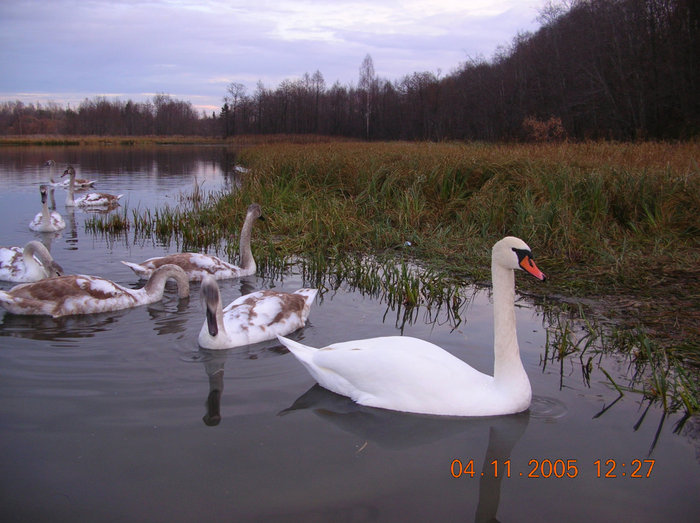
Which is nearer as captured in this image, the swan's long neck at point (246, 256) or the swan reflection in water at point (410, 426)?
the swan reflection in water at point (410, 426)

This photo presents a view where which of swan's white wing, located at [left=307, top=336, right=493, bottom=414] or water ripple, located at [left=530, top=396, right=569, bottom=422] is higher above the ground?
swan's white wing, located at [left=307, top=336, right=493, bottom=414]

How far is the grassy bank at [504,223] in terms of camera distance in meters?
7.20

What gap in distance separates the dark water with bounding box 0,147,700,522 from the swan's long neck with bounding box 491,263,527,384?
34 centimetres

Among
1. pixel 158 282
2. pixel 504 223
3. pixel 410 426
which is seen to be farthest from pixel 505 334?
pixel 504 223

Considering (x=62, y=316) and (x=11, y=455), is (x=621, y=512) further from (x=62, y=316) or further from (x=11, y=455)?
(x=62, y=316)

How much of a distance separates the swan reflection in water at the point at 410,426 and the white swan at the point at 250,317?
4.68 feet

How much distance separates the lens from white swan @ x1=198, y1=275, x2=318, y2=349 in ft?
18.3

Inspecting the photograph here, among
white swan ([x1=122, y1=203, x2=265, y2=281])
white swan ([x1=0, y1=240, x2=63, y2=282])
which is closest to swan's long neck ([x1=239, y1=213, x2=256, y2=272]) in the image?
white swan ([x1=122, y1=203, x2=265, y2=281])

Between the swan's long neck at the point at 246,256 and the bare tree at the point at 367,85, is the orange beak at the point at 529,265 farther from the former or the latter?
the bare tree at the point at 367,85

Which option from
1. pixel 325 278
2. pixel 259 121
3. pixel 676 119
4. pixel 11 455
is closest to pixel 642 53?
pixel 676 119

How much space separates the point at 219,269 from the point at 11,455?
490 centimetres
